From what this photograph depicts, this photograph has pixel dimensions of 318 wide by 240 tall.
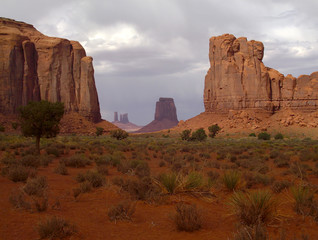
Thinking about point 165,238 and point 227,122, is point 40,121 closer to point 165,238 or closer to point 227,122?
point 165,238

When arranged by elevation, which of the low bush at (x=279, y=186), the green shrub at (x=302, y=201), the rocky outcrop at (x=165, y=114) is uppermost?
the rocky outcrop at (x=165, y=114)

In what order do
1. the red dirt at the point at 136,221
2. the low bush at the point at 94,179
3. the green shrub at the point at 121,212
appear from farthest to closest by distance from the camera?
1. the low bush at the point at 94,179
2. the green shrub at the point at 121,212
3. the red dirt at the point at 136,221

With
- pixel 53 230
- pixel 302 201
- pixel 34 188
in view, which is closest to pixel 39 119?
pixel 34 188

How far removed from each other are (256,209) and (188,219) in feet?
4.62

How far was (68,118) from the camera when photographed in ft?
211

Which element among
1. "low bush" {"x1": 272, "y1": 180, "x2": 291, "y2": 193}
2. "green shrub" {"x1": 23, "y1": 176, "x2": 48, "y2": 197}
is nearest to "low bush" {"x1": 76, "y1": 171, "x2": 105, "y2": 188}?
"green shrub" {"x1": 23, "y1": 176, "x2": 48, "y2": 197}

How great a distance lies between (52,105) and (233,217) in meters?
17.0

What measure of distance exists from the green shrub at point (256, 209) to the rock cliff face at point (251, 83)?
64.0 metres

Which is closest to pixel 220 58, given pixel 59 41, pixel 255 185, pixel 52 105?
pixel 59 41

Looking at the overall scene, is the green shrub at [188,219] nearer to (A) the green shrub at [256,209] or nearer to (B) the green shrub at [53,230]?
(A) the green shrub at [256,209]

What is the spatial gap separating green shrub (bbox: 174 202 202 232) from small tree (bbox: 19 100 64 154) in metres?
15.6

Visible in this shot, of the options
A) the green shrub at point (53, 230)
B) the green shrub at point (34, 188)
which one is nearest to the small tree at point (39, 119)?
the green shrub at point (34, 188)

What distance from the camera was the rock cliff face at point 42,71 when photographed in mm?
61062

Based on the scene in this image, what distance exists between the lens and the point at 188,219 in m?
5.91
